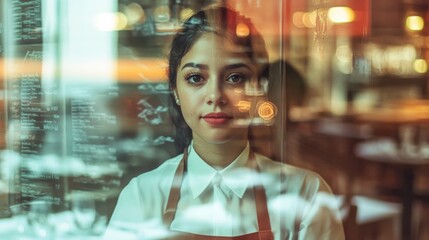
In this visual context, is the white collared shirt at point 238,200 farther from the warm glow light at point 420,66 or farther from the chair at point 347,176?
the warm glow light at point 420,66

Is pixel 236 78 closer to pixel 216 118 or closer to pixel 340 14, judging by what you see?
pixel 216 118

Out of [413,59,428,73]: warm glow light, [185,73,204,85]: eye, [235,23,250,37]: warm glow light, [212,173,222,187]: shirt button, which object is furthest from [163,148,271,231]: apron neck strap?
[413,59,428,73]: warm glow light

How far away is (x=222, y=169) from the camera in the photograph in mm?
1787

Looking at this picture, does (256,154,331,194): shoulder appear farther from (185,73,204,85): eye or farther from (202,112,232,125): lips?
(185,73,204,85): eye

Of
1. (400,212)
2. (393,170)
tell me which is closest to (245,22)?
(400,212)

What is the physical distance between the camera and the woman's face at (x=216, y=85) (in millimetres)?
1731

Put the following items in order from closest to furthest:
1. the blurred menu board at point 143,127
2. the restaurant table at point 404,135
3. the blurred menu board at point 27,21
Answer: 1. the blurred menu board at point 143,127
2. the blurred menu board at point 27,21
3. the restaurant table at point 404,135

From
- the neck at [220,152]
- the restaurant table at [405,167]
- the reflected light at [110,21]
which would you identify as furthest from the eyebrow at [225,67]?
the restaurant table at [405,167]

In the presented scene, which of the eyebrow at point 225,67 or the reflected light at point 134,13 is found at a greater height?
the reflected light at point 134,13

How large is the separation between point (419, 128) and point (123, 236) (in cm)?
204

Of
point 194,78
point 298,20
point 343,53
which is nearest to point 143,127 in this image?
point 194,78

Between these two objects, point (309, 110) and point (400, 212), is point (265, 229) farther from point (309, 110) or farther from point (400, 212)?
point (400, 212)

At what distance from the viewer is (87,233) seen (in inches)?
79.0

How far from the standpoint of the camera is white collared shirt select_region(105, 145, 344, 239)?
→ 70.4 inches
